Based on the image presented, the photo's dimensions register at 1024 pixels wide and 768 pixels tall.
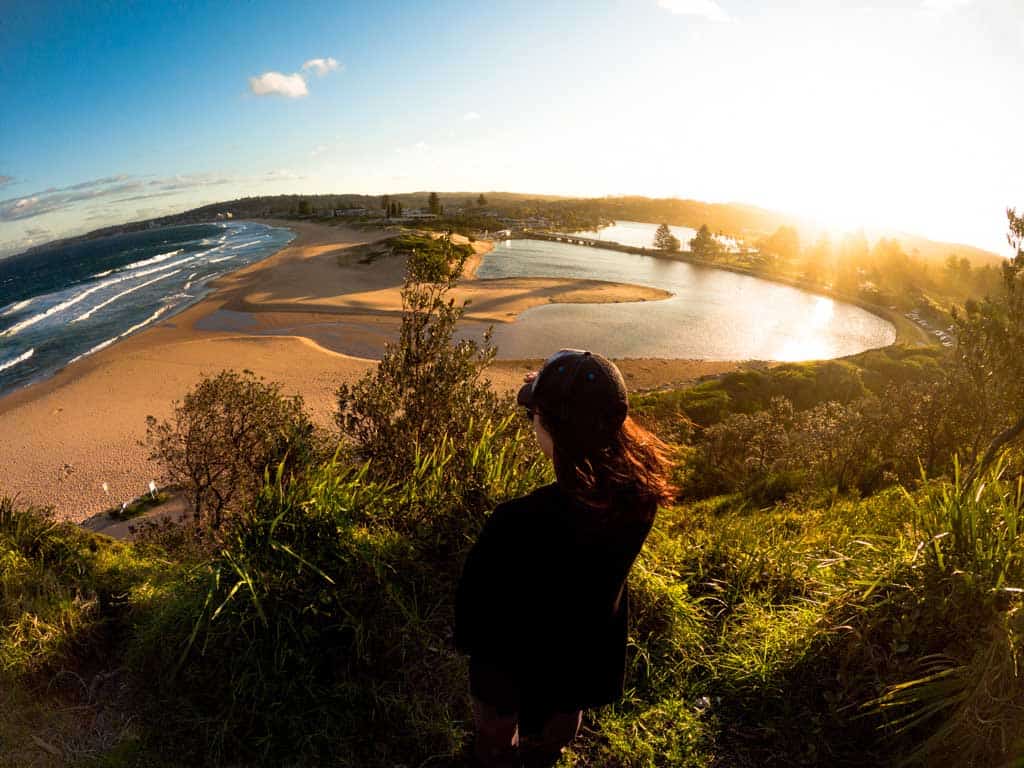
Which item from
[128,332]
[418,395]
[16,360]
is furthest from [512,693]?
[128,332]

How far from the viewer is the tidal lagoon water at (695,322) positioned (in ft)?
110

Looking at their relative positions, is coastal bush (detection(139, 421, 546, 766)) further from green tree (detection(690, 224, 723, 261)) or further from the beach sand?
green tree (detection(690, 224, 723, 261))

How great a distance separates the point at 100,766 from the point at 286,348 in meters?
28.4

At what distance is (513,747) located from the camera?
7.66ft

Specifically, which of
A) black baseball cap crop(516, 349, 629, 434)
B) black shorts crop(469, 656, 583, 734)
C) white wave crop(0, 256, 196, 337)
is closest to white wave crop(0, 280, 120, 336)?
white wave crop(0, 256, 196, 337)

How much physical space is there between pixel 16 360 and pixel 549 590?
130 feet

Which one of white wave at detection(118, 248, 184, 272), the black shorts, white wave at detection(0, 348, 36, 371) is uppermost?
white wave at detection(118, 248, 184, 272)

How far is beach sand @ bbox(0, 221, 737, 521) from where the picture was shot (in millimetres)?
16625

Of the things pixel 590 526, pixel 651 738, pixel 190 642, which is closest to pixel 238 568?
pixel 190 642

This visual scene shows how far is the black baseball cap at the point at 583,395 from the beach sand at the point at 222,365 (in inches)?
574

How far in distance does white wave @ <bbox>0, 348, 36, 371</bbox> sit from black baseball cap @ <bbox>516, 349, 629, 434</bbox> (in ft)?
125

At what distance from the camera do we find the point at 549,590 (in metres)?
1.94

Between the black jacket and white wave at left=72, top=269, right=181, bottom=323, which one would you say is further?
white wave at left=72, top=269, right=181, bottom=323

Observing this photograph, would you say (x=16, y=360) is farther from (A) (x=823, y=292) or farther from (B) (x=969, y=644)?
(A) (x=823, y=292)
